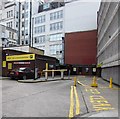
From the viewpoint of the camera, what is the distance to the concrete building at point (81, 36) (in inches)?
1927

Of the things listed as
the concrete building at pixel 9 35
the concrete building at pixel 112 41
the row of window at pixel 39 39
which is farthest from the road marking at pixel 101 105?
the row of window at pixel 39 39

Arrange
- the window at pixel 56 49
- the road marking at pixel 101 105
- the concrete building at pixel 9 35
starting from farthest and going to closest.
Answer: the window at pixel 56 49 → the concrete building at pixel 9 35 → the road marking at pixel 101 105

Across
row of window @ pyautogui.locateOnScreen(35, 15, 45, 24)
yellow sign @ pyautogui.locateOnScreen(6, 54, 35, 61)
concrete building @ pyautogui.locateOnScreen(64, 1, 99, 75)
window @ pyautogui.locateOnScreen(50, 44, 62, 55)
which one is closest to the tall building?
row of window @ pyautogui.locateOnScreen(35, 15, 45, 24)

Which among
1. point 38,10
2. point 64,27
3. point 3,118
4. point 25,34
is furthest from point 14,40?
point 3,118

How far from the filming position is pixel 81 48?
1957 inches

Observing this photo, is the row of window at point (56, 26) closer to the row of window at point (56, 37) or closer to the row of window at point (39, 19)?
the row of window at point (56, 37)

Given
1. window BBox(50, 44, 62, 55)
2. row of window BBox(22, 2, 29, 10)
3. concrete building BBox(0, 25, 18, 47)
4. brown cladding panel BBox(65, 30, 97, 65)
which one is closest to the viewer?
brown cladding panel BBox(65, 30, 97, 65)

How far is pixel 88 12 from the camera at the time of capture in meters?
51.2

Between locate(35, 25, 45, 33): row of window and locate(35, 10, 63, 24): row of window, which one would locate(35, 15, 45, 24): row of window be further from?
locate(35, 25, 45, 33): row of window

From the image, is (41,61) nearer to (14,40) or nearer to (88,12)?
(88,12)

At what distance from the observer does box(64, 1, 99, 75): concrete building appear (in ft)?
161

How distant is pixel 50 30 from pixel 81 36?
1082cm

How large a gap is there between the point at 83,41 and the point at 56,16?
11.6 metres

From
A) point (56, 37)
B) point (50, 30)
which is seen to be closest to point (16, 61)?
point (56, 37)
